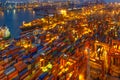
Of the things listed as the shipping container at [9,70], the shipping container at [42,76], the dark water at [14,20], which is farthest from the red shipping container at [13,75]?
the dark water at [14,20]

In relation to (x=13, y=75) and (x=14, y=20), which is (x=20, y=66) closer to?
(x=13, y=75)

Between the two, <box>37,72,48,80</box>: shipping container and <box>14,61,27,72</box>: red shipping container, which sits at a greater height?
<box>14,61,27,72</box>: red shipping container

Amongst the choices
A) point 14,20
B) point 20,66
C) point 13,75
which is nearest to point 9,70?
point 13,75

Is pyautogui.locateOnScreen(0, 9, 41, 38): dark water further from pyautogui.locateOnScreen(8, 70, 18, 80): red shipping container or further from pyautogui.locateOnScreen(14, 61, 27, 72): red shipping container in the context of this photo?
pyautogui.locateOnScreen(8, 70, 18, 80): red shipping container

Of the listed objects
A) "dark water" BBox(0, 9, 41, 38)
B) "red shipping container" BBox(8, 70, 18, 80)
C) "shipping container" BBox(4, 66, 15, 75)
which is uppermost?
"dark water" BBox(0, 9, 41, 38)

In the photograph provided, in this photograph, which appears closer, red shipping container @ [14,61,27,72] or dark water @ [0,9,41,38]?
red shipping container @ [14,61,27,72]

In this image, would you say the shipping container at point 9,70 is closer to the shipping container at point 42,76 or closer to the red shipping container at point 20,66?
the red shipping container at point 20,66

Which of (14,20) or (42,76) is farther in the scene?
(14,20)

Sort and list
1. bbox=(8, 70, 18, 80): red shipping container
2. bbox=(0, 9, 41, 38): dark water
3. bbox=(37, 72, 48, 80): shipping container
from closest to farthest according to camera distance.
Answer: bbox=(37, 72, 48, 80): shipping container → bbox=(8, 70, 18, 80): red shipping container → bbox=(0, 9, 41, 38): dark water

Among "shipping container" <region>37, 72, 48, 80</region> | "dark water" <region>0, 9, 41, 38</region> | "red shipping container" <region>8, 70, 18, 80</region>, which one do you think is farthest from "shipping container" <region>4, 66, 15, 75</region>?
"dark water" <region>0, 9, 41, 38</region>

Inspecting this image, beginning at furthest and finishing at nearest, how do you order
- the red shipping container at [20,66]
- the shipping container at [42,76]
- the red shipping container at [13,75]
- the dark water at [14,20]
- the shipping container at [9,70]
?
the dark water at [14,20]
the red shipping container at [20,66]
the shipping container at [9,70]
the red shipping container at [13,75]
the shipping container at [42,76]

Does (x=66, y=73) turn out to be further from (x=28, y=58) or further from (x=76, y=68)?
(x=28, y=58)
